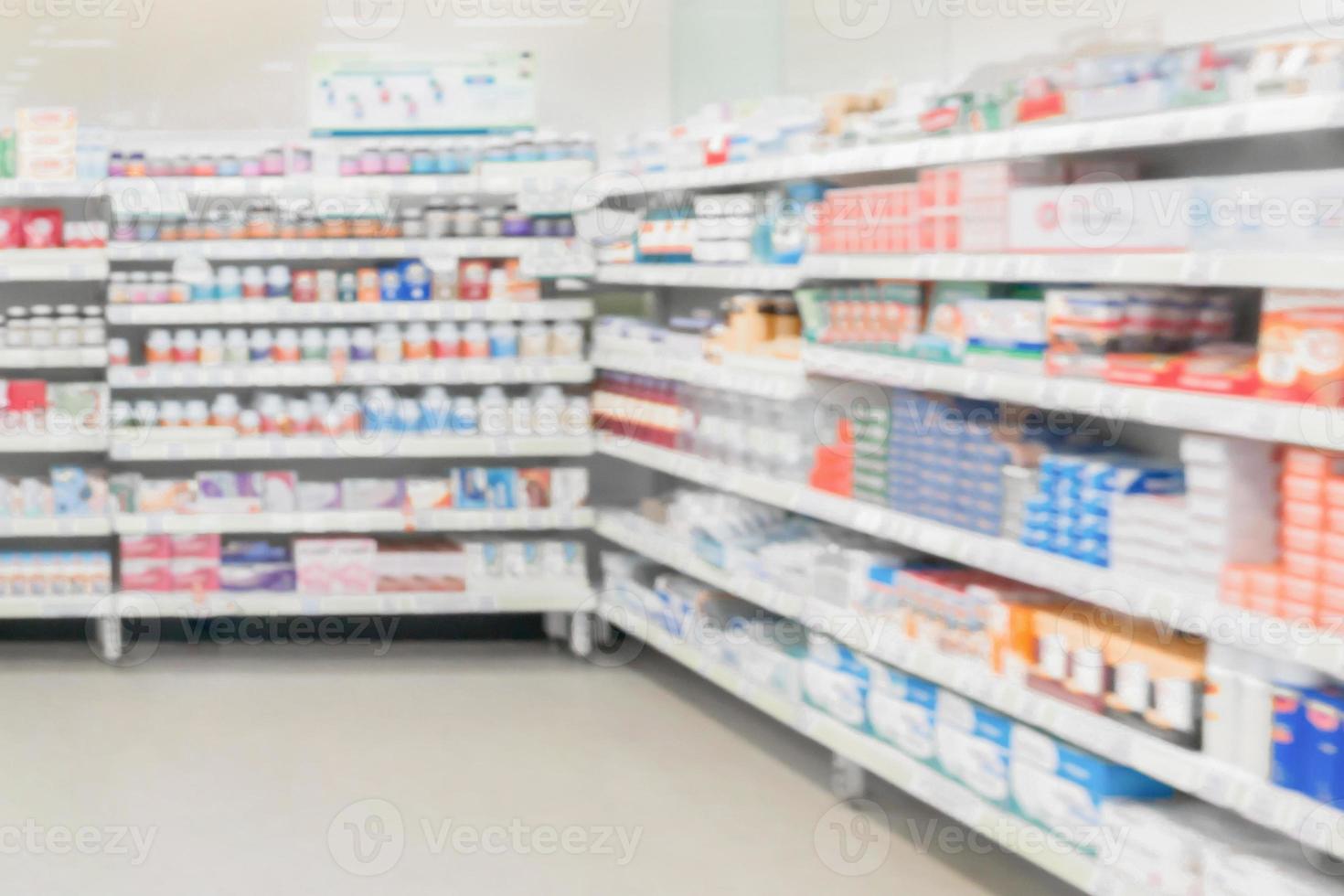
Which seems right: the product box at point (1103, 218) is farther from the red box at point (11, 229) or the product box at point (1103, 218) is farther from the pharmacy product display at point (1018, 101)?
the red box at point (11, 229)

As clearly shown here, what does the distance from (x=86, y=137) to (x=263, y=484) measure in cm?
150

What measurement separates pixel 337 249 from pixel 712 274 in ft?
5.67

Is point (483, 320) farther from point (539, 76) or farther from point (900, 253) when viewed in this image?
point (900, 253)

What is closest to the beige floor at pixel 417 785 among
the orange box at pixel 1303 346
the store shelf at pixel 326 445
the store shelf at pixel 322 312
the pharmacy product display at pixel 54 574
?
the pharmacy product display at pixel 54 574

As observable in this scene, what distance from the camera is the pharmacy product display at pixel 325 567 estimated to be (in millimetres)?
6555

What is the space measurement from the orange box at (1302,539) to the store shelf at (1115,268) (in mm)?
458

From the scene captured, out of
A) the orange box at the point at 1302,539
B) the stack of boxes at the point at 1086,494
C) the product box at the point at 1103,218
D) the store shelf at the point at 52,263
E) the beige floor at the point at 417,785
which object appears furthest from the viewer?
the store shelf at the point at 52,263

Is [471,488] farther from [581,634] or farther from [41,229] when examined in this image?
[41,229]

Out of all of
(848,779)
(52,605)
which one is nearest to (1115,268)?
(848,779)

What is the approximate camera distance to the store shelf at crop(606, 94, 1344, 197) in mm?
2992

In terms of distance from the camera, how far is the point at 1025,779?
390 centimetres

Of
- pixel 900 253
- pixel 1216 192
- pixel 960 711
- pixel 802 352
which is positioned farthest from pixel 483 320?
pixel 1216 192

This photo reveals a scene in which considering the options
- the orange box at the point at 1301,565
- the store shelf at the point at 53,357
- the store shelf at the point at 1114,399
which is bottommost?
the orange box at the point at 1301,565

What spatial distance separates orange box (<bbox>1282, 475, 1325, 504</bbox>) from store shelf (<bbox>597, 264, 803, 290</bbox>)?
2033mm
